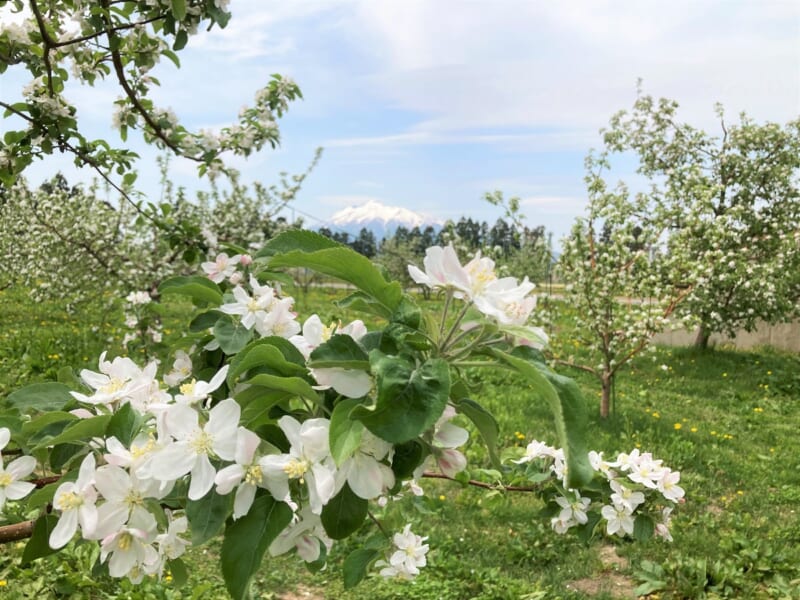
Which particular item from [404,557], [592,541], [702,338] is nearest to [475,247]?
[702,338]

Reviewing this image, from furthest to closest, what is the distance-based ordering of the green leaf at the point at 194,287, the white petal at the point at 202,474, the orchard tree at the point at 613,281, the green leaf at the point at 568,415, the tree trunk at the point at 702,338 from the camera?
the tree trunk at the point at 702,338 → the orchard tree at the point at 613,281 → the green leaf at the point at 194,287 → the white petal at the point at 202,474 → the green leaf at the point at 568,415

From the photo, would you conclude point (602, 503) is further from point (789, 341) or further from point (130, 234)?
point (789, 341)

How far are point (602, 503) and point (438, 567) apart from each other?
5.29ft

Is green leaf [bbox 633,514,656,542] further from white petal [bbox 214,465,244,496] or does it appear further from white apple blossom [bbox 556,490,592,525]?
white petal [bbox 214,465,244,496]

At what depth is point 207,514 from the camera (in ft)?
2.40

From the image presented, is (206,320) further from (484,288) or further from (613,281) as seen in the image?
(613,281)

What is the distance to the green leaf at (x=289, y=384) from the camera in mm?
713

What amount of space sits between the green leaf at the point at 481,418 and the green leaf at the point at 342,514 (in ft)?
0.53

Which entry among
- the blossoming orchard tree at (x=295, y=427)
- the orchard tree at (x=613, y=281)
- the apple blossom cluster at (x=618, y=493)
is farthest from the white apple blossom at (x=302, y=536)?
the orchard tree at (x=613, y=281)

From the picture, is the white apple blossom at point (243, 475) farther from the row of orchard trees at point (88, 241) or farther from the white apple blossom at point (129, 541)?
the row of orchard trees at point (88, 241)

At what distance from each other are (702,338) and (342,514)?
9.45m

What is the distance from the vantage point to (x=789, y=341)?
9594 mm

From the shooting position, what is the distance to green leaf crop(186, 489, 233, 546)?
0.72m

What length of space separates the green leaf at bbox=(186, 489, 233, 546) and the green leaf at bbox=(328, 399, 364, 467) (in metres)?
0.16
